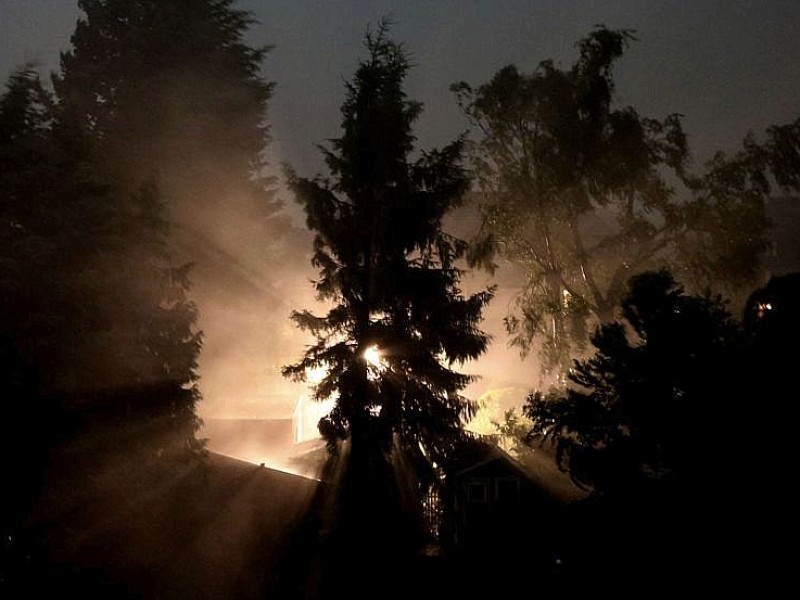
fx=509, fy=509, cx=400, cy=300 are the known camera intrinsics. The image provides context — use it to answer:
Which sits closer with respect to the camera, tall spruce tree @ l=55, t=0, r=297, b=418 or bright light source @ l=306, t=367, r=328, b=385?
bright light source @ l=306, t=367, r=328, b=385

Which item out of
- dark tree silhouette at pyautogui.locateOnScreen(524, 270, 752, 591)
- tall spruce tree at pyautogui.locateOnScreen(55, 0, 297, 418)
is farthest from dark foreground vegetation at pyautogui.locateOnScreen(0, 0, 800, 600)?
tall spruce tree at pyautogui.locateOnScreen(55, 0, 297, 418)

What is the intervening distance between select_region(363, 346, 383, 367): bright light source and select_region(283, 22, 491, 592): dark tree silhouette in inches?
1.1

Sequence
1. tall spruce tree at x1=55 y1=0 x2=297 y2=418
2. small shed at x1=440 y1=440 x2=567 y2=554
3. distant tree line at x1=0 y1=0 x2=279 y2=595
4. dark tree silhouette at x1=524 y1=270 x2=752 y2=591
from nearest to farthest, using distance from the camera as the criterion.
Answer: dark tree silhouette at x1=524 y1=270 x2=752 y2=591, distant tree line at x1=0 y1=0 x2=279 y2=595, small shed at x1=440 y1=440 x2=567 y2=554, tall spruce tree at x1=55 y1=0 x2=297 y2=418

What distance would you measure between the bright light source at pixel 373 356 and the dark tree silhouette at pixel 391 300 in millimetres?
29

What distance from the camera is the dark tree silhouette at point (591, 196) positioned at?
1703 cm

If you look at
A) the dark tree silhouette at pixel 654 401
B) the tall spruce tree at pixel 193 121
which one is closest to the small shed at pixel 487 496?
the dark tree silhouette at pixel 654 401

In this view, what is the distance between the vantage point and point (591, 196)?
755 inches

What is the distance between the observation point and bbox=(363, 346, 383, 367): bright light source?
12.0 m

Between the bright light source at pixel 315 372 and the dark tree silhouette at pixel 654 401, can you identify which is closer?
the dark tree silhouette at pixel 654 401

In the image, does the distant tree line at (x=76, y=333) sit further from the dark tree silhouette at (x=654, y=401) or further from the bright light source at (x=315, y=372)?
the dark tree silhouette at (x=654, y=401)

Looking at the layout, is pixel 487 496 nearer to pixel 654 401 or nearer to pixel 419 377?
pixel 419 377

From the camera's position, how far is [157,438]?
1097 cm

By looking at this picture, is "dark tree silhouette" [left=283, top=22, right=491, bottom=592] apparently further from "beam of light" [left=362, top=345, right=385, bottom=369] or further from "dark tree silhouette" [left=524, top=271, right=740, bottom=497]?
"dark tree silhouette" [left=524, top=271, right=740, bottom=497]

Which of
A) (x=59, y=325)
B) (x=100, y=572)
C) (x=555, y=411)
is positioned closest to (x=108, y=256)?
(x=59, y=325)
